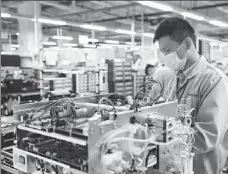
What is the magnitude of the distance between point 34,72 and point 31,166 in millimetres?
4664

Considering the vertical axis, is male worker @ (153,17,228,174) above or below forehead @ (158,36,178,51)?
below

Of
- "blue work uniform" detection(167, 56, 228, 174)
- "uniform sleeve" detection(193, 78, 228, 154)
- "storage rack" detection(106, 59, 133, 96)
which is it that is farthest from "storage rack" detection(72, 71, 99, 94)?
"uniform sleeve" detection(193, 78, 228, 154)

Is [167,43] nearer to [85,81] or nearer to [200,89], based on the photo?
[200,89]

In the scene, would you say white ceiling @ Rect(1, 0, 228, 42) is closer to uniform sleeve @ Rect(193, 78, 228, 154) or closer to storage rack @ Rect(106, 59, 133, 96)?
storage rack @ Rect(106, 59, 133, 96)

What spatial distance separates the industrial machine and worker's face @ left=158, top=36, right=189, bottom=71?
0.40 m

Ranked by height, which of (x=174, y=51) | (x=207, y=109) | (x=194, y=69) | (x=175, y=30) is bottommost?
(x=207, y=109)

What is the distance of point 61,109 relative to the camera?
135 cm

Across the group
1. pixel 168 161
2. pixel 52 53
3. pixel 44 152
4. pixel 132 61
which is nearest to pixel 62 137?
pixel 44 152

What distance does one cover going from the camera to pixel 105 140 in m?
0.96

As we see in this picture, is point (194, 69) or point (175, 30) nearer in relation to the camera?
point (175, 30)

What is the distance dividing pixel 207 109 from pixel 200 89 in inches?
8.4

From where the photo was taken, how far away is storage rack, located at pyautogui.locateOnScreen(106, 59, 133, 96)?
5.81 m

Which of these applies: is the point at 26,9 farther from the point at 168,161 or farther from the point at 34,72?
the point at 168,161

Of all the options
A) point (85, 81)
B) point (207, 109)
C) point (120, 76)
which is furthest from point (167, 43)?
point (120, 76)
